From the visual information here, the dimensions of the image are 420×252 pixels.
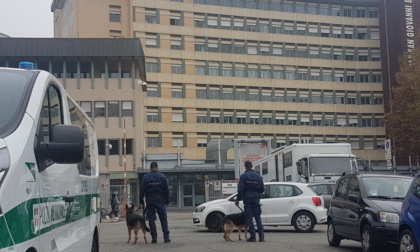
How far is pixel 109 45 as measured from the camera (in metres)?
52.6

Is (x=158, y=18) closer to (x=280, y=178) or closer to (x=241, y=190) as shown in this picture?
(x=280, y=178)

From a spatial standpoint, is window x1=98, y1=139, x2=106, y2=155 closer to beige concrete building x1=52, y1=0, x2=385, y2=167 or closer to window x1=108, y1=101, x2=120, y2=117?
window x1=108, y1=101, x2=120, y2=117

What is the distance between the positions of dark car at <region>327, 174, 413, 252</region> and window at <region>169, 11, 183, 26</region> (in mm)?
58187

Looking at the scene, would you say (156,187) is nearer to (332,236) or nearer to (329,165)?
(332,236)

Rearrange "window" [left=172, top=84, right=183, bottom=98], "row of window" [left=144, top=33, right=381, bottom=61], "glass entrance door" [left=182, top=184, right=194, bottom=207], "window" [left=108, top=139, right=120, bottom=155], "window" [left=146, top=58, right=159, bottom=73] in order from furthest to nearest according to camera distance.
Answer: "row of window" [left=144, top=33, right=381, bottom=61]
"window" [left=172, top=84, right=183, bottom=98]
"window" [left=146, top=58, right=159, bottom=73]
"glass entrance door" [left=182, top=184, right=194, bottom=207]
"window" [left=108, top=139, right=120, bottom=155]

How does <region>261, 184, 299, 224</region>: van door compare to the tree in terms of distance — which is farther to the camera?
the tree

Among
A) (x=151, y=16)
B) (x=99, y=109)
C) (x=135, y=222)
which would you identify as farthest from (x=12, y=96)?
(x=151, y=16)

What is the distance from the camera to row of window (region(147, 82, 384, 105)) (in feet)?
228

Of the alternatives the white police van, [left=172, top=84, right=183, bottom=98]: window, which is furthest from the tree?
the white police van

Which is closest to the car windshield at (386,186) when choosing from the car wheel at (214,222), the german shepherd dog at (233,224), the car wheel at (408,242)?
the car wheel at (408,242)

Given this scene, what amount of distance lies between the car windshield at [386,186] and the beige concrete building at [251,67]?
182ft

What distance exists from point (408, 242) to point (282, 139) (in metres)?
65.4

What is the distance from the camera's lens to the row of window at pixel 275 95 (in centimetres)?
6950

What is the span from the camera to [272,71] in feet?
244
